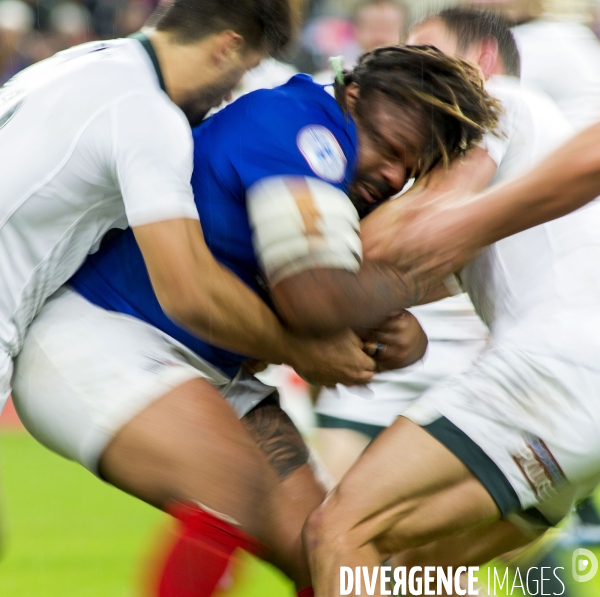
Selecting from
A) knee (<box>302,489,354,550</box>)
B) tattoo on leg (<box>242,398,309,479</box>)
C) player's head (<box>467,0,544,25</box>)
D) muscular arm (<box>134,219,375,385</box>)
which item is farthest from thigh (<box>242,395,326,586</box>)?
player's head (<box>467,0,544,25</box>)

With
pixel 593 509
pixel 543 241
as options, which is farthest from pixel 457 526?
pixel 593 509

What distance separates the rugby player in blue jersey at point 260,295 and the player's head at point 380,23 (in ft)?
4.85

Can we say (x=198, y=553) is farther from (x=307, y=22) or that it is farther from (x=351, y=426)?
(x=307, y=22)

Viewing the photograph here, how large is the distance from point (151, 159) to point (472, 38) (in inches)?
66.5

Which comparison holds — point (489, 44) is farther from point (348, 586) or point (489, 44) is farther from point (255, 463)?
point (348, 586)

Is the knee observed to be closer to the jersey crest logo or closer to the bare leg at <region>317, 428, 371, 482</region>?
the jersey crest logo

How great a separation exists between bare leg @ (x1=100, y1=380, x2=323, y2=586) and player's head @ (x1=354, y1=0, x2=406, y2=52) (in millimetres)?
2150

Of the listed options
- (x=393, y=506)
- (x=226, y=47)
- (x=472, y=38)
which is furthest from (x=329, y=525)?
(x=472, y=38)

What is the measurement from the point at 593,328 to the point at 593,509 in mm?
2288

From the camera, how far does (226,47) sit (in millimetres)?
2674

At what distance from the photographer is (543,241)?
265cm

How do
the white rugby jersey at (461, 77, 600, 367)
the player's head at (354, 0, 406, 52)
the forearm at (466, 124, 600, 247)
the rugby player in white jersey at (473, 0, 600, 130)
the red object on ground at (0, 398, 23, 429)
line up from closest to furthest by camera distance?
1. the forearm at (466, 124, 600, 247)
2. the white rugby jersey at (461, 77, 600, 367)
3. the rugby player in white jersey at (473, 0, 600, 130)
4. the player's head at (354, 0, 406, 52)
5. the red object on ground at (0, 398, 23, 429)

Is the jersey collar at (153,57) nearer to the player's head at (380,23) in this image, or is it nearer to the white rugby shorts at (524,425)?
the white rugby shorts at (524,425)

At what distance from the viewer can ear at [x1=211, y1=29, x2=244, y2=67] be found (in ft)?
8.71
